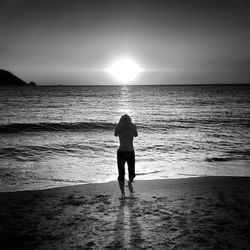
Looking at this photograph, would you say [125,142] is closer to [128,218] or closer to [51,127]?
[128,218]

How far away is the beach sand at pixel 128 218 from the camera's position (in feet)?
15.2

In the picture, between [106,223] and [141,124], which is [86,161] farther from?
[141,124]

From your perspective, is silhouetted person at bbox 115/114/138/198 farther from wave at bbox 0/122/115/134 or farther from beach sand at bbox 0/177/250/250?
wave at bbox 0/122/115/134

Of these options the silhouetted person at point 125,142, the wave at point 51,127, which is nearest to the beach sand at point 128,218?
the silhouetted person at point 125,142

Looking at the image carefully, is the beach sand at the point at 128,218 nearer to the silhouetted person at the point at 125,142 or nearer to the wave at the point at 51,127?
the silhouetted person at the point at 125,142

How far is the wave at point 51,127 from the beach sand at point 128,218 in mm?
17244

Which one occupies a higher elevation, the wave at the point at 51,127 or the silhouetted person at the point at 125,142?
the silhouetted person at the point at 125,142

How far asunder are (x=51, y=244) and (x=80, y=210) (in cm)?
159

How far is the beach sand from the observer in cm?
463

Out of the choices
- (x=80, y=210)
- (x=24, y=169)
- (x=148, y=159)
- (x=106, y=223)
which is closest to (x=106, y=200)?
(x=80, y=210)

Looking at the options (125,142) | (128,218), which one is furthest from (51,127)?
(128,218)

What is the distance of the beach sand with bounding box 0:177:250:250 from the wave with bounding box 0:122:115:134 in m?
17.2

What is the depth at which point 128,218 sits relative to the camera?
5.65 m

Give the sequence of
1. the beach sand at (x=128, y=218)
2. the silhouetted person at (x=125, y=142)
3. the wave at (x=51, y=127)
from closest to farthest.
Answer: the beach sand at (x=128, y=218), the silhouetted person at (x=125, y=142), the wave at (x=51, y=127)
